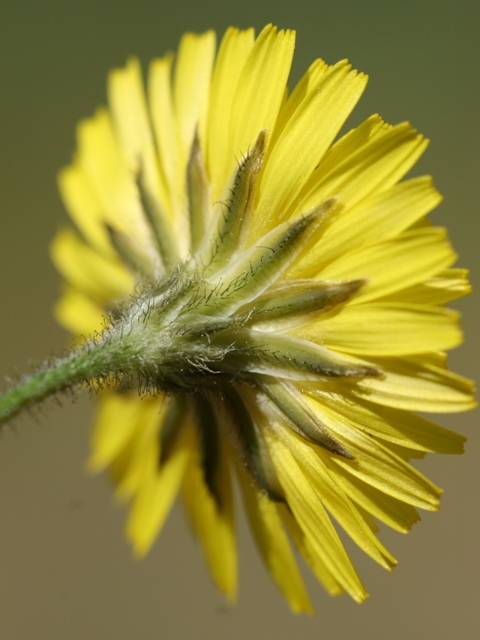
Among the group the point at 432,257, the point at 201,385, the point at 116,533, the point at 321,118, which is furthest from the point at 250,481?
the point at 116,533

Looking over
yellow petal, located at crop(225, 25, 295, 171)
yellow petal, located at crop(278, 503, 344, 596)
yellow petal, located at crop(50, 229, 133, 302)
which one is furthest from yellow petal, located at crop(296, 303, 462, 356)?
yellow petal, located at crop(50, 229, 133, 302)

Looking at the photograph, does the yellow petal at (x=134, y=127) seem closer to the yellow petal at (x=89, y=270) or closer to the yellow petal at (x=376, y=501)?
the yellow petal at (x=89, y=270)

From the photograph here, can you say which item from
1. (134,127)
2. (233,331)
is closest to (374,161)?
(233,331)

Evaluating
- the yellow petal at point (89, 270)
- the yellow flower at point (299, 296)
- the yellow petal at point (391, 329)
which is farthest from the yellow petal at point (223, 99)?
the yellow petal at point (89, 270)

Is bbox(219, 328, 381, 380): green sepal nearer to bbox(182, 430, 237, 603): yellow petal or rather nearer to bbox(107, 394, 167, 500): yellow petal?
bbox(182, 430, 237, 603): yellow petal

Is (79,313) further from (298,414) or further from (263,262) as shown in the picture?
(298,414)

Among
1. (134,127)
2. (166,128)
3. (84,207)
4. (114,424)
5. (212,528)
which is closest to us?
(166,128)
